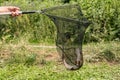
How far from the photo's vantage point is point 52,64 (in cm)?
704

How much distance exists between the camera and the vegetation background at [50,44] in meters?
6.49

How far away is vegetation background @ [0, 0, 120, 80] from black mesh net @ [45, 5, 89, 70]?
1085mm

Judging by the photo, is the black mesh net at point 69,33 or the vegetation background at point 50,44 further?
the vegetation background at point 50,44

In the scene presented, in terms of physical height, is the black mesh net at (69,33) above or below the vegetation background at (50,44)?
above

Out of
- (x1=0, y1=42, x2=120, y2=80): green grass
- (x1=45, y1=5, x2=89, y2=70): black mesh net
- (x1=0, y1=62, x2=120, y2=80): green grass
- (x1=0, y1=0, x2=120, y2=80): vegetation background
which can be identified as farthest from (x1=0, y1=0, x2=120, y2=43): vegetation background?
(x1=45, y1=5, x2=89, y2=70): black mesh net

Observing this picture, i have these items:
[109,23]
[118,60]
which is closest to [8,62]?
[118,60]

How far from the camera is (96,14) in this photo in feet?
28.2

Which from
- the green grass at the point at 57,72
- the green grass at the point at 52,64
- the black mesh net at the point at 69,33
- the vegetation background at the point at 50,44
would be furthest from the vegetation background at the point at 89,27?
the black mesh net at the point at 69,33

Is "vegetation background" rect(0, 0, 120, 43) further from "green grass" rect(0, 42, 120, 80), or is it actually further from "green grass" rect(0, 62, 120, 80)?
"green grass" rect(0, 62, 120, 80)

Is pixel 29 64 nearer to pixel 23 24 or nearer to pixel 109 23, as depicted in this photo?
pixel 23 24

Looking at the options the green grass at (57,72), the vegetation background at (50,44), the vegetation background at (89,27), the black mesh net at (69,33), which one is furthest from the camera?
the vegetation background at (89,27)

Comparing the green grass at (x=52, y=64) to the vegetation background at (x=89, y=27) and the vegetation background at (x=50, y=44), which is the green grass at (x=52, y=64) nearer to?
the vegetation background at (x=50, y=44)

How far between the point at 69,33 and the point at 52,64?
1844 millimetres

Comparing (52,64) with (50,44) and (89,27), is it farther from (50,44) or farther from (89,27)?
(89,27)
